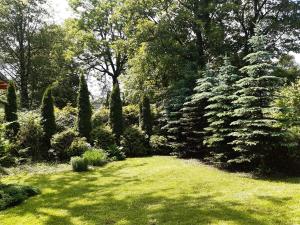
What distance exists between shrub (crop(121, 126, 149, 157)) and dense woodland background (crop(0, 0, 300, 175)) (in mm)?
60

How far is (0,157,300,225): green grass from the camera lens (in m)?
7.42

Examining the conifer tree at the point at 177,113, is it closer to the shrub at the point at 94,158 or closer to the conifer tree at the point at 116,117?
the conifer tree at the point at 116,117

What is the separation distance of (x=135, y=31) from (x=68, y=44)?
16208mm

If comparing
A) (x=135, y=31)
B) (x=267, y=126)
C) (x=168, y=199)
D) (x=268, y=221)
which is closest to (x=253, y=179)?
(x=267, y=126)

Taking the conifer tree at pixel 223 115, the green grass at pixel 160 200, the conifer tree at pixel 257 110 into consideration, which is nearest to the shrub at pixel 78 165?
the green grass at pixel 160 200

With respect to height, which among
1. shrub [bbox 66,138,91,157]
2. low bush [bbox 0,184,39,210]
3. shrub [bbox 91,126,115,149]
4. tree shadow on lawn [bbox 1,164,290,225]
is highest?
shrub [bbox 91,126,115,149]

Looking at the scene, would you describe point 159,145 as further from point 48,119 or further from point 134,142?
point 48,119

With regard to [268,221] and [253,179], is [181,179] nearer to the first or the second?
[253,179]

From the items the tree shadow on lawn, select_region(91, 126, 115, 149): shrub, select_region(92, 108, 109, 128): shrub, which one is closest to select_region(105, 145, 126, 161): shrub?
select_region(91, 126, 115, 149): shrub

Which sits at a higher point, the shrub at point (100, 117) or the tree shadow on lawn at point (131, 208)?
the shrub at point (100, 117)

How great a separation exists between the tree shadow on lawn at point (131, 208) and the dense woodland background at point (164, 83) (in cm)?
271

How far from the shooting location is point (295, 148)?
12.3m

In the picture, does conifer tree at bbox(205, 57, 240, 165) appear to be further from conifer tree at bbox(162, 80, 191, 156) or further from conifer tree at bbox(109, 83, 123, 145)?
conifer tree at bbox(109, 83, 123, 145)

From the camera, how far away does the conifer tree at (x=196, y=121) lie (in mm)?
16978
